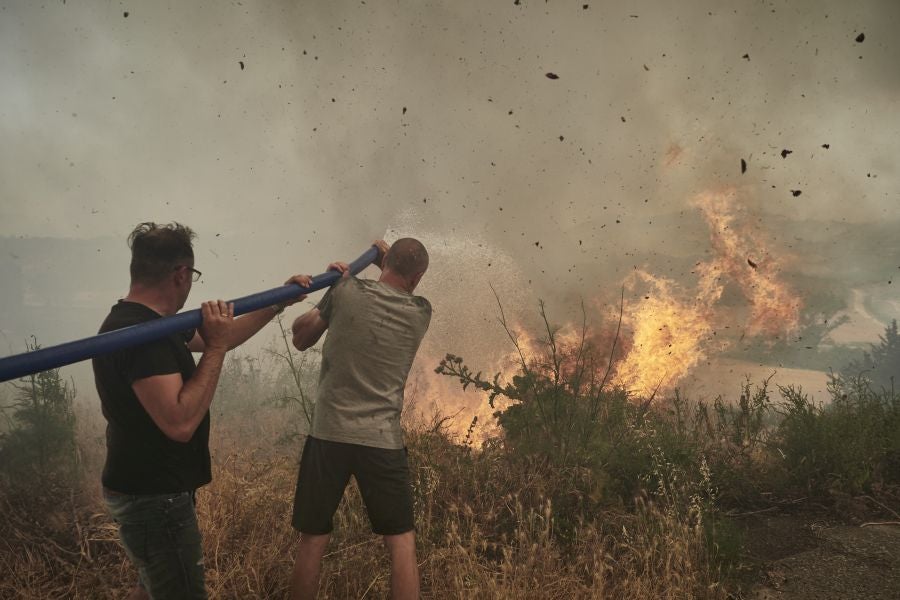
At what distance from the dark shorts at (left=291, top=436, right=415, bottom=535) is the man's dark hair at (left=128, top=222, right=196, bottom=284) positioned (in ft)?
4.05

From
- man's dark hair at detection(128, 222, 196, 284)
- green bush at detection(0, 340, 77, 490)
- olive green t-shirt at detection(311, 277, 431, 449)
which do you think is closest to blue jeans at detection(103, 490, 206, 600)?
olive green t-shirt at detection(311, 277, 431, 449)

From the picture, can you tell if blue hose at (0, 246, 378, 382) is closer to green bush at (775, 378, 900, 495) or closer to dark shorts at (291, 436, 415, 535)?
dark shorts at (291, 436, 415, 535)

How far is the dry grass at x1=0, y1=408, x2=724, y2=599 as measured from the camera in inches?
122

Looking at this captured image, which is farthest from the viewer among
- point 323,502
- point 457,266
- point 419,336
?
point 457,266

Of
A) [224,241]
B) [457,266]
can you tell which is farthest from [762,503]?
[224,241]

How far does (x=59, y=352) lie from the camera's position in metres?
1.82

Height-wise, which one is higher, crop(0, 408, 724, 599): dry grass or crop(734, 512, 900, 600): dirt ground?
crop(0, 408, 724, 599): dry grass

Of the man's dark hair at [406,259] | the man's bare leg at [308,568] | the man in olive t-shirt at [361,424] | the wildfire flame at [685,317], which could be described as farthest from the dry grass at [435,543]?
the wildfire flame at [685,317]

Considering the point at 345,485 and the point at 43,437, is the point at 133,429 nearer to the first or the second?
the point at 345,485

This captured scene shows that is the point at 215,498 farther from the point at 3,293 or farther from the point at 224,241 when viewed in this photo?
the point at 224,241

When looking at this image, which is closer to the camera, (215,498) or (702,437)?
(215,498)

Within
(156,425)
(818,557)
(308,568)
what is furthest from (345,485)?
(818,557)

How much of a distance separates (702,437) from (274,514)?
16.2ft

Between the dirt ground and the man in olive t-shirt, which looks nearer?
the man in olive t-shirt
